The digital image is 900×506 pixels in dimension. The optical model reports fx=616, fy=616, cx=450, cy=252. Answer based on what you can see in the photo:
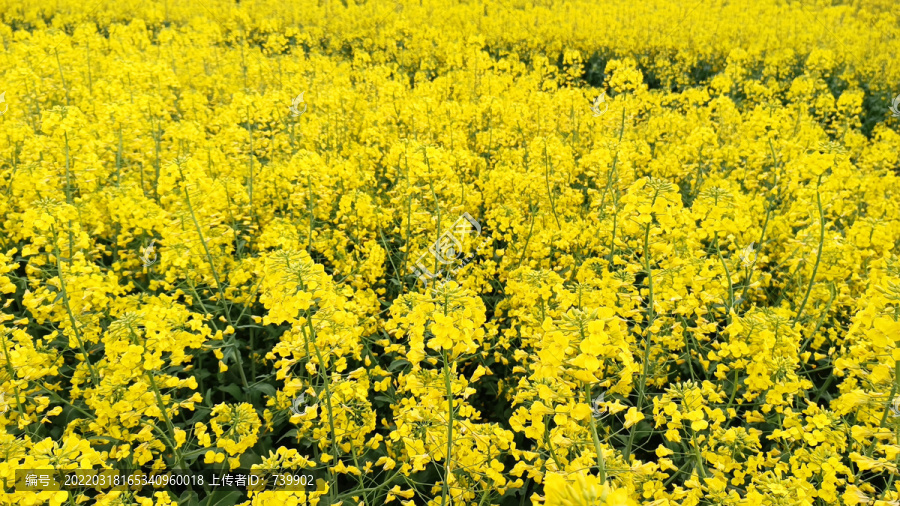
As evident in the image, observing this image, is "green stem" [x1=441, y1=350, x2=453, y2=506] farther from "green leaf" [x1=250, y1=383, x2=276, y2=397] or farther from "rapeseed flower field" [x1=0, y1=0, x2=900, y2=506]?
"green leaf" [x1=250, y1=383, x2=276, y2=397]

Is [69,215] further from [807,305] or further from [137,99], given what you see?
[807,305]

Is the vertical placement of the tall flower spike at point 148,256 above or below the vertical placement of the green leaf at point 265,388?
above

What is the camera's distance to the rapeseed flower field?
2.79 metres

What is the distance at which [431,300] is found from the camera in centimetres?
261

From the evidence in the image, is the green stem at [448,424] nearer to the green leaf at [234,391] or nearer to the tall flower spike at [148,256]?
the green leaf at [234,391]

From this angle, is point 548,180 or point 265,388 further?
point 548,180

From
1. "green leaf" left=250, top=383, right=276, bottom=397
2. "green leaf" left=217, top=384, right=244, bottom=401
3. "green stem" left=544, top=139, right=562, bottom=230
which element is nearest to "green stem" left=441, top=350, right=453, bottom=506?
"green leaf" left=250, top=383, right=276, bottom=397

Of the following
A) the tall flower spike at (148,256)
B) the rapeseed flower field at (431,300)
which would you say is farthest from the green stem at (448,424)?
the tall flower spike at (148,256)

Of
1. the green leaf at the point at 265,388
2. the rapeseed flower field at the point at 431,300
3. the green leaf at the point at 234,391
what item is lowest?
the green leaf at the point at 234,391

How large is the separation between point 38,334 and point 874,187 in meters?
7.84

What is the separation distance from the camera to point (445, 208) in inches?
213

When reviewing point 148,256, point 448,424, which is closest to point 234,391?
point 148,256

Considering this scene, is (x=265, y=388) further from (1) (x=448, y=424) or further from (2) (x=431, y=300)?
(2) (x=431, y=300)

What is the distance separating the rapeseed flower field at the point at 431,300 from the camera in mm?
2795
